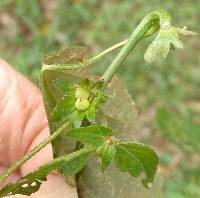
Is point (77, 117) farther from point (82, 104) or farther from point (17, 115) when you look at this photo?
point (17, 115)

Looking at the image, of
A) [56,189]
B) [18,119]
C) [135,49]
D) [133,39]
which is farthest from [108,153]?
[135,49]


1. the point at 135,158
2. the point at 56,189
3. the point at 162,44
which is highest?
the point at 162,44

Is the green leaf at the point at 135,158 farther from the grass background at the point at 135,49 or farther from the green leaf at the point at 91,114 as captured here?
the grass background at the point at 135,49

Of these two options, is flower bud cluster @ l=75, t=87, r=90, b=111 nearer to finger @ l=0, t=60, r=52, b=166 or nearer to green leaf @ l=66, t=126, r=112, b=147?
green leaf @ l=66, t=126, r=112, b=147

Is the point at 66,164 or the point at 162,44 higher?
the point at 162,44

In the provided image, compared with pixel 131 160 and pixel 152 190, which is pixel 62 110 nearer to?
pixel 131 160

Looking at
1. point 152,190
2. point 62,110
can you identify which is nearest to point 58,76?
point 62,110
